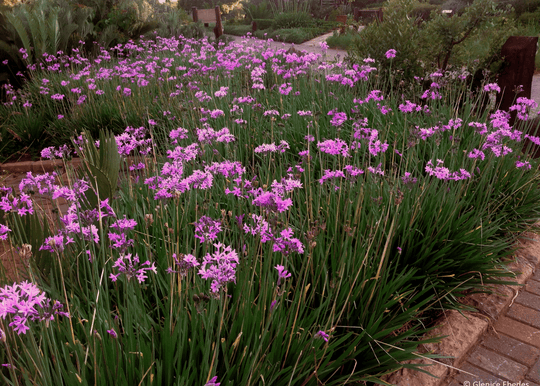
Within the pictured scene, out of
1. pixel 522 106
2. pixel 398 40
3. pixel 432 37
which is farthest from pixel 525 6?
pixel 522 106

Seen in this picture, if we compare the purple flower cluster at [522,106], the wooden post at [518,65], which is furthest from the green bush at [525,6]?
the purple flower cluster at [522,106]

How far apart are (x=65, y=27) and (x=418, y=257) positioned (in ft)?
26.9

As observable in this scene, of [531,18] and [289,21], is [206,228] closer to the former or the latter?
[531,18]

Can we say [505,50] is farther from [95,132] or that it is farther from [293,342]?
[95,132]

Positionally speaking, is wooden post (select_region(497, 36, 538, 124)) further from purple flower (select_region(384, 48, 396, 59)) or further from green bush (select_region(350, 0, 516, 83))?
purple flower (select_region(384, 48, 396, 59))

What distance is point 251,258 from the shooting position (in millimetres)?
1667

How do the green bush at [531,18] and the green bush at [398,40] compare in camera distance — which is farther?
the green bush at [531,18]

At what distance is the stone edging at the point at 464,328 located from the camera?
2.08 metres

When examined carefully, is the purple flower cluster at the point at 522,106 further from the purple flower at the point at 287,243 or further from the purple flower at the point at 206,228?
the purple flower at the point at 206,228

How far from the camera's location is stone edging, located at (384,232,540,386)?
208 centimetres

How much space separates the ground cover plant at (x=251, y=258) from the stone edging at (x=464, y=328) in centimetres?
10

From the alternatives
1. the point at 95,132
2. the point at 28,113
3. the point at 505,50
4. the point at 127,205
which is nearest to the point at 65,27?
the point at 28,113

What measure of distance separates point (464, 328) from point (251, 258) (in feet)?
4.74

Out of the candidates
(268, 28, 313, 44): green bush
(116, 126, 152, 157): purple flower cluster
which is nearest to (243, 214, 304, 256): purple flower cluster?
(116, 126, 152, 157): purple flower cluster
